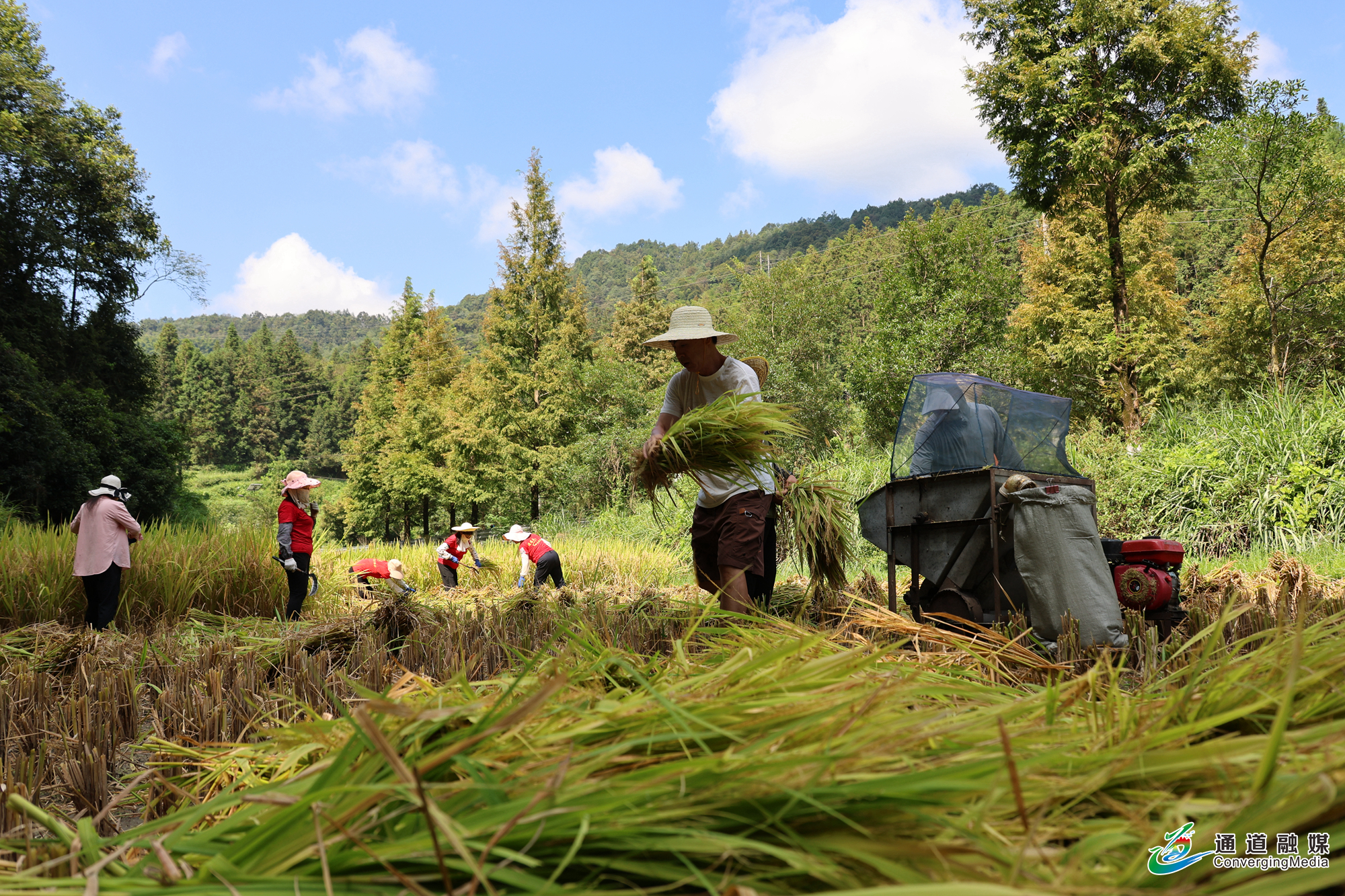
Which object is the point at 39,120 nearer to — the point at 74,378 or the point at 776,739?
the point at 74,378

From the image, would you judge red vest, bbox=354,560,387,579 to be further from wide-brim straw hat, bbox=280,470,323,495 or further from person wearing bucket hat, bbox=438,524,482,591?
wide-brim straw hat, bbox=280,470,323,495

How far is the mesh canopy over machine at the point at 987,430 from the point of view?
389 centimetres

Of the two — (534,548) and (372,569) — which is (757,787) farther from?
(372,569)

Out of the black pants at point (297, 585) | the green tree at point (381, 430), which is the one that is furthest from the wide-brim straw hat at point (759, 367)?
the green tree at point (381, 430)

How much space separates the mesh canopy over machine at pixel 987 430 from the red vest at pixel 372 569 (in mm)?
7587

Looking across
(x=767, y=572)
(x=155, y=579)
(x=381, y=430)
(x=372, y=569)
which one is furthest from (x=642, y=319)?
(x=767, y=572)

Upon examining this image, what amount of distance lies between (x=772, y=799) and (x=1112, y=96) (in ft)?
54.6

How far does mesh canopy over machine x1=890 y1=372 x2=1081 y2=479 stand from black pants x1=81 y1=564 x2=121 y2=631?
239 inches

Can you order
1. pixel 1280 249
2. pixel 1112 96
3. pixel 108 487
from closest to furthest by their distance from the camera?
pixel 108 487
pixel 1112 96
pixel 1280 249

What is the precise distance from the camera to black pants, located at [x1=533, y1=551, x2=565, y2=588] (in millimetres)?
8906

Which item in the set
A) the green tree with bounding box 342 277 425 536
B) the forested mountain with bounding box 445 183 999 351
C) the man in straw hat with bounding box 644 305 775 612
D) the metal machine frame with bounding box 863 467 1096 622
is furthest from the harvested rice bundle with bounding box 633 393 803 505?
the forested mountain with bounding box 445 183 999 351

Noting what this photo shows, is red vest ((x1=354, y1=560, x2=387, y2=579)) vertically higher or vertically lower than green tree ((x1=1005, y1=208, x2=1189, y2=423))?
lower

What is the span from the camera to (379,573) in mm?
9805

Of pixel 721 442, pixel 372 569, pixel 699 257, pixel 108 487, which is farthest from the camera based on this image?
pixel 699 257
